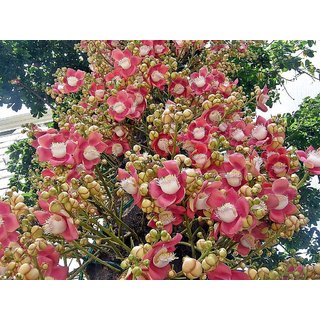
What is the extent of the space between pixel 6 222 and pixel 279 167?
0.37 meters

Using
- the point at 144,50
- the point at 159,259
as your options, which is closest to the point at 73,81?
the point at 144,50

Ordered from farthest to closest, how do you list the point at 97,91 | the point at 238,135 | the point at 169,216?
1. the point at 97,91
2. the point at 238,135
3. the point at 169,216

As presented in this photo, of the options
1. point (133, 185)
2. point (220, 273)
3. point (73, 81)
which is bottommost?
point (220, 273)

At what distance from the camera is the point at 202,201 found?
54 cm

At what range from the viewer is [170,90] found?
0.91 metres

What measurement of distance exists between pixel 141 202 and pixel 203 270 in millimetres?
128

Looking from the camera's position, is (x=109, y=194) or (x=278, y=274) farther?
(x=109, y=194)

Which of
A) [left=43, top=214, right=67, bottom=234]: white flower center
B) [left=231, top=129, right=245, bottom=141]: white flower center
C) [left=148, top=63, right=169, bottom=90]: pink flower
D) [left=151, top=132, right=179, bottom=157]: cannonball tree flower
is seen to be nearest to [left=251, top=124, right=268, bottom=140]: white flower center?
[left=231, top=129, right=245, bottom=141]: white flower center

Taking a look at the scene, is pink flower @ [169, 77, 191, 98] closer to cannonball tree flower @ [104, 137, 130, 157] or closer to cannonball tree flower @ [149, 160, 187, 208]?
cannonball tree flower @ [104, 137, 130, 157]

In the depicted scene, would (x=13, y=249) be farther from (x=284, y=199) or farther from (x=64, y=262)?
(x=284, y=199)

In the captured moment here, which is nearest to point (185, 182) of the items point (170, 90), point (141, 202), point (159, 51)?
point (141, 202)

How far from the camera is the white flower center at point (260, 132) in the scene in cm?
71

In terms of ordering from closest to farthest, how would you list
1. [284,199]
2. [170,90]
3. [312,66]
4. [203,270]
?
[203,270] → [284,199] → [170,90] → [312,66]

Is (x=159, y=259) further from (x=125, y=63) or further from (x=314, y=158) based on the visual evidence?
(x=125, y=63)
